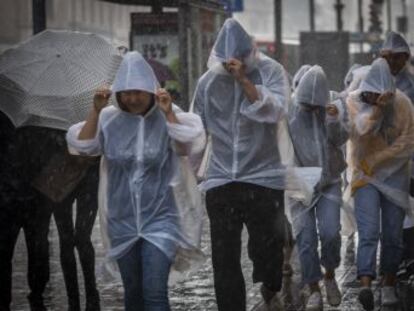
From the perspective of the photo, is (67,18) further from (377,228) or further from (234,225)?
(234,225)

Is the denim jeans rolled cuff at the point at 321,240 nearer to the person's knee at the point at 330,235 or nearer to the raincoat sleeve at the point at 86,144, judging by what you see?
the person's knee at the point at 330,235

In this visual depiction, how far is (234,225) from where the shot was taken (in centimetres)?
845

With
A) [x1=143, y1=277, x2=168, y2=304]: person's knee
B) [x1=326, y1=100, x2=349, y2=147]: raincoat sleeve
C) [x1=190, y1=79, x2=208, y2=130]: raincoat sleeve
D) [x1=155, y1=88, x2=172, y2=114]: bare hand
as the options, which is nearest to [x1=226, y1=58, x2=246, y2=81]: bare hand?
[x1=190, y1=79, x2=208, y2=130]: raincoat sleeve

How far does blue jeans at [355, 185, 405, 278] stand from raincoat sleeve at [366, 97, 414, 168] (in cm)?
21

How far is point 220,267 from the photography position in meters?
8.39

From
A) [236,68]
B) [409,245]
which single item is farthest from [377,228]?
[236,68]

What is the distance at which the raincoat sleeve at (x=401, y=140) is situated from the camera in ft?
32.3

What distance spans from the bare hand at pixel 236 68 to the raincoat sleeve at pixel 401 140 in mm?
1916

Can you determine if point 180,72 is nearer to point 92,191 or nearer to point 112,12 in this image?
point 92,191

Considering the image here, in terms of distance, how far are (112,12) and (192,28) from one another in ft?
180

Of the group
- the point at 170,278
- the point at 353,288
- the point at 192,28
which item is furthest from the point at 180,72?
the point at 170,278

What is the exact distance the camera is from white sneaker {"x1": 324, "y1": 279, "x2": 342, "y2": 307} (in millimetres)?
9797

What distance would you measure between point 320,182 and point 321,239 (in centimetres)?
42

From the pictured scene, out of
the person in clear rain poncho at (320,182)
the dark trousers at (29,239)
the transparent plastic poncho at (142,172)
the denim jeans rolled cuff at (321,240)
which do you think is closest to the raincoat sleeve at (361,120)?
the person in clear rain poncho at (320,182)
